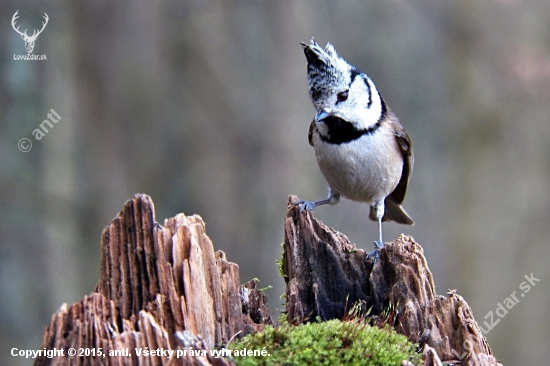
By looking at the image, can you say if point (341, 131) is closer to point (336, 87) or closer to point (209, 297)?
point (336, 87)

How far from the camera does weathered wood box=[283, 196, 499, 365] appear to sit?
359 centimetres

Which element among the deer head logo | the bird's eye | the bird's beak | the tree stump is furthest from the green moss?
the deer head logo

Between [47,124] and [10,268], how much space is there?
1.80 meters

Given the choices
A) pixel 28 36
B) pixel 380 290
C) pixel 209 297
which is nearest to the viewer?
pixel 209 297

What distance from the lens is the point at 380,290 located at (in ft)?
12.8

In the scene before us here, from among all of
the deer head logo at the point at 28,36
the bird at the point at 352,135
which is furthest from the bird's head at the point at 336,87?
the deer head logo at the point at 28,36

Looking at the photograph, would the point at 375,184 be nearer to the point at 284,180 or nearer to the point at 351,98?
the point at 351,98

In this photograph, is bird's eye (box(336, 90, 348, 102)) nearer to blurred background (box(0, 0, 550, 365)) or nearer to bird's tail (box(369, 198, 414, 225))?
bird's tail (box(369, 198, 414, 225))

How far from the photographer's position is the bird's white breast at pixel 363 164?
17.4 feet

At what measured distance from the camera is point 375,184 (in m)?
5.53

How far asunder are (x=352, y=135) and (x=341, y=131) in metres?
0.11

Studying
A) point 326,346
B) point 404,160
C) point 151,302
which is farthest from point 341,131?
point 151,302

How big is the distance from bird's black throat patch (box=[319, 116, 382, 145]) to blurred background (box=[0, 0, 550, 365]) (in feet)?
10.0

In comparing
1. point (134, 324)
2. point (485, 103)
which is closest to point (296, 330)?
point (134, 324)
